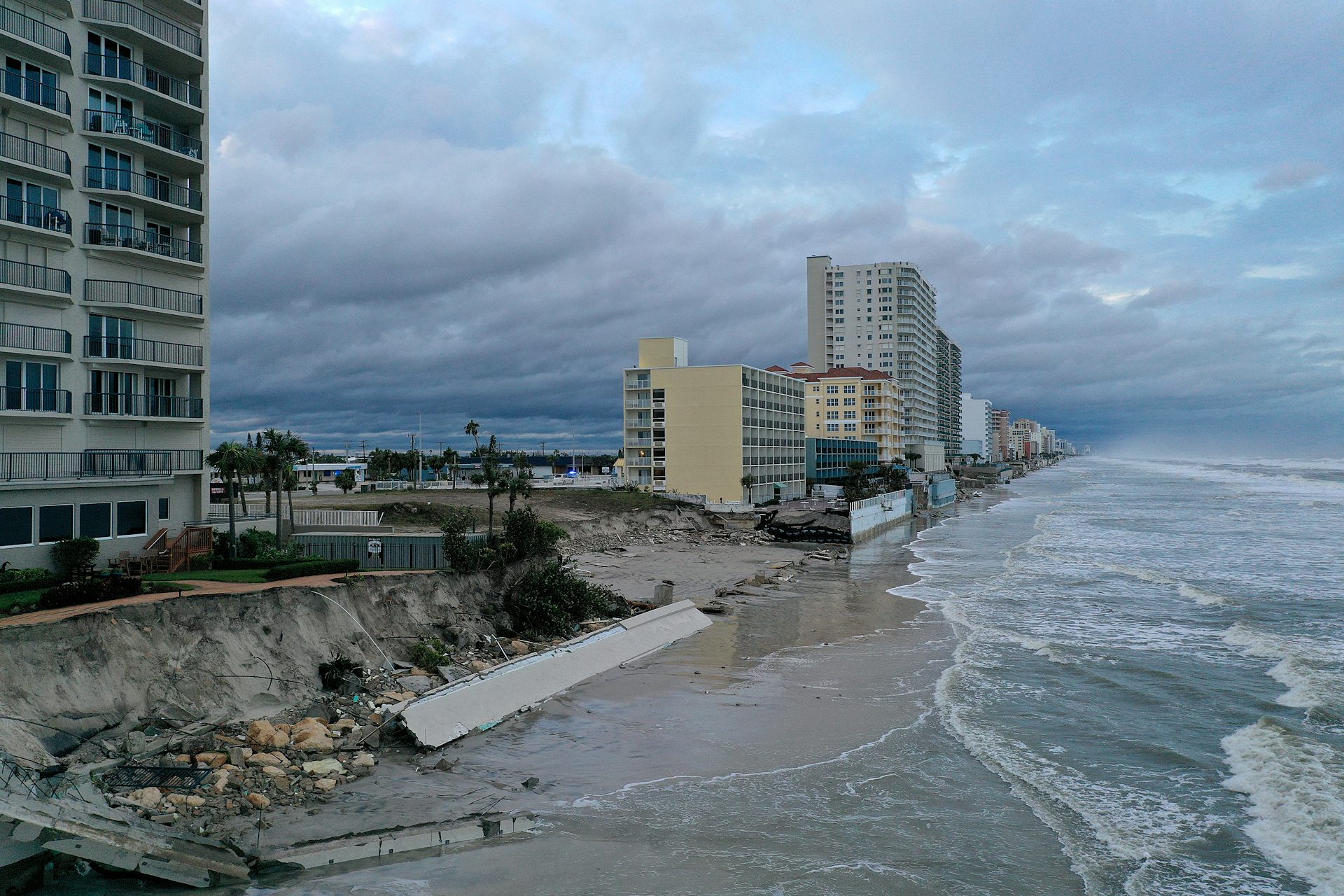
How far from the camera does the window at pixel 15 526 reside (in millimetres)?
24000

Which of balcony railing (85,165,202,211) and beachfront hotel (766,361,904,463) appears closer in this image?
balcony railing (85,165,202,211)

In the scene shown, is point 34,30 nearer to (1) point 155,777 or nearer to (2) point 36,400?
(2) point 36,400

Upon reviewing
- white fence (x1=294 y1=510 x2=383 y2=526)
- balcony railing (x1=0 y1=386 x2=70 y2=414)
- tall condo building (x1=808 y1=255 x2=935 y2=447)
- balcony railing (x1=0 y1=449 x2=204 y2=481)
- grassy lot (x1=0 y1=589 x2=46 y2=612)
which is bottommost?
grassy lot (x1=0 y1=589 x2=46 y2=612)

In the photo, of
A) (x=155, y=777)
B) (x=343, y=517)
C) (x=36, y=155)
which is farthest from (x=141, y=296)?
(x=155, y=777)

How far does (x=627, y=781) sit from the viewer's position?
55.1 ft

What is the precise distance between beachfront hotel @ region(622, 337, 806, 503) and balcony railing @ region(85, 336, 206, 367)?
60398 mm

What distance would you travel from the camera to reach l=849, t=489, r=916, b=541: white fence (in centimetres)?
7419

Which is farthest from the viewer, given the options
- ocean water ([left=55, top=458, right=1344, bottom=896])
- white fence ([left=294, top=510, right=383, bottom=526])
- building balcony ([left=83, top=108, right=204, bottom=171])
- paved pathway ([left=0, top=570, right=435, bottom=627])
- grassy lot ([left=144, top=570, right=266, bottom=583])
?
white fence ([left=294, top=510, right=383, bottom=526])

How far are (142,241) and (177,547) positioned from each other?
12.0 meters

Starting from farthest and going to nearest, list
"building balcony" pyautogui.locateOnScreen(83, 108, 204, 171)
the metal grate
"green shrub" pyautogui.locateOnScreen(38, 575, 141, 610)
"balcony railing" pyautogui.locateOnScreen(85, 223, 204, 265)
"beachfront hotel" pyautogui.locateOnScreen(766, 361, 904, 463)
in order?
"beachfront hotel" pyautogui.locateOnScreen(766, 361, 904, 463), "building balcony" pyautogui.locateOnScreen(83, 108, 204, 171), "balcony railing" pyautogui.locateOnScreen(85, 223, 204, 265), "green shrub" pyautogui.locateOnScreen(38, 575, 141, 610), the metal grate

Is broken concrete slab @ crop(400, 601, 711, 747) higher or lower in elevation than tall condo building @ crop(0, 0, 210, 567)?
lower

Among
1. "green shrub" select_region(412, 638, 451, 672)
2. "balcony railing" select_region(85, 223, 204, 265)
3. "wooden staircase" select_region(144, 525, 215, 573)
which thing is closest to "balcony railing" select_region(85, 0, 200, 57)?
"balcony railing" select_region(85, 223, 204, 265)

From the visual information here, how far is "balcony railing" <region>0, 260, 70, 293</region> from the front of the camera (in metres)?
26.4

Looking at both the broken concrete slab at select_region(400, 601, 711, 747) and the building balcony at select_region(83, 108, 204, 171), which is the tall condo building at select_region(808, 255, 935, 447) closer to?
the broken concrete slab at select_region(400, 601, 711, 747)
